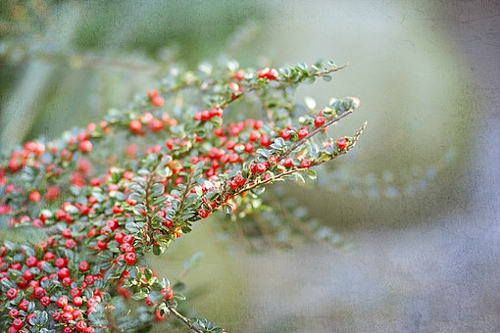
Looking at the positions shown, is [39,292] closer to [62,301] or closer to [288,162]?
[62,301]

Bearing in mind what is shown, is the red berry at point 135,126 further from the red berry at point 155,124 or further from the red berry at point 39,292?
the red berry at point 39,292

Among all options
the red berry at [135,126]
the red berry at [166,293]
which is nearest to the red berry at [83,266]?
the red berry at [166,293]

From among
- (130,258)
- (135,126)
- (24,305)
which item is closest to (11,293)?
(24,305)

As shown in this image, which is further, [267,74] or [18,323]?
[267,74]

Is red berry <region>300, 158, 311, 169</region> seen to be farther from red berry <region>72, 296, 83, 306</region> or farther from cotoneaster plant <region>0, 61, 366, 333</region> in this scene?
red berry <region>72, 296, 83, 306</region>

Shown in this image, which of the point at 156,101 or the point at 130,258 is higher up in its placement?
the point at 156,101

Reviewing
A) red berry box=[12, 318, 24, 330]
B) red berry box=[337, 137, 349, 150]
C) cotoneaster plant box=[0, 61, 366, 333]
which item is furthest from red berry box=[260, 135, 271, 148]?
red berry box=[12, 318, 24, 330]

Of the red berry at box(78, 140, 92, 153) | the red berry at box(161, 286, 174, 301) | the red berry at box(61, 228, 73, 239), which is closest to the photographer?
the red berry at box(161, 286, 174, 301)

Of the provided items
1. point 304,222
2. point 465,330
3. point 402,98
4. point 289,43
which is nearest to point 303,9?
point 289,43
